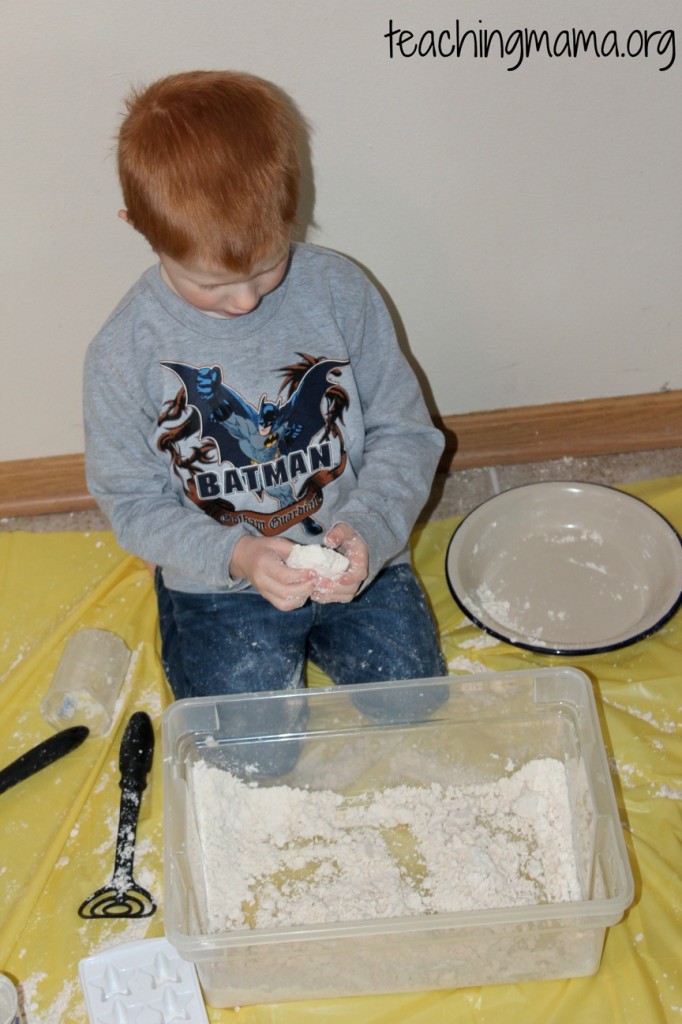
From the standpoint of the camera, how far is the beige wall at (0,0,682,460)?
3.50 feet

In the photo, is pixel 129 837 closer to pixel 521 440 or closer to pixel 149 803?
pixel 149 803

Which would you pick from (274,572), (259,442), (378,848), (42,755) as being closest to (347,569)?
(274,572)

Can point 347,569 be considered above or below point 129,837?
above

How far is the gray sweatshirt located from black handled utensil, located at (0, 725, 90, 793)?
22cm

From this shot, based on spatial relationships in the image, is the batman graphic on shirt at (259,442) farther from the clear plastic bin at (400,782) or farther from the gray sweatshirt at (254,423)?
the clear plastic bin at (400,782)

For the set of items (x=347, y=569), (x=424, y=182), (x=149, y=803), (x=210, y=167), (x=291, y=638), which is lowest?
(x=149, y=803)

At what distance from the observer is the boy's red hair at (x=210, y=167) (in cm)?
89

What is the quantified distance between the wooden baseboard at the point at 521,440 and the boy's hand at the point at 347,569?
19.7 inches

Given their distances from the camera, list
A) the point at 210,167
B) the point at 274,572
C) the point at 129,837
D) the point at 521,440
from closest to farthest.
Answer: the point at 210,167, the point at 274,572, the point at 129,837, the point at 521,440

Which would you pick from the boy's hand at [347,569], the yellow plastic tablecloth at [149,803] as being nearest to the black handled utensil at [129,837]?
the yellow plastic tablecloth at [149,803]

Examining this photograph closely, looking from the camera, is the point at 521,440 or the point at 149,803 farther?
the point at 521,440

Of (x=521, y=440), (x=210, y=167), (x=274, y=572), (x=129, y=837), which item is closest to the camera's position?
(x=210, y=167)

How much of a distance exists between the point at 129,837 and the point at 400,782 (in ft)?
0.98

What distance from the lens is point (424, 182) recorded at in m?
1.21
